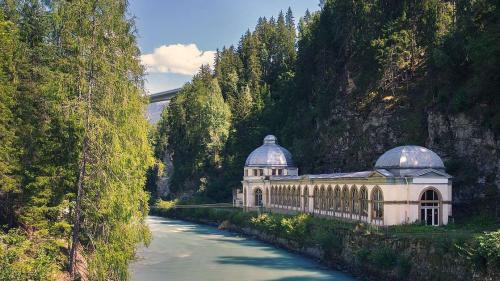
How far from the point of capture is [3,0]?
34969 mm

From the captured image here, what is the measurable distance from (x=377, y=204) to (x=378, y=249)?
8.20m

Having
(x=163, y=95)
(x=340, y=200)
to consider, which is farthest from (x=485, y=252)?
(x=163, y=95)

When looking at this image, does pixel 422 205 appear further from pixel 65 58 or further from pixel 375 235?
pixel 65 58

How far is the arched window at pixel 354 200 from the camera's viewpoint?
4175cm

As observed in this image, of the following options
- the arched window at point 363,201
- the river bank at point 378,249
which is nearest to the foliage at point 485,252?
the river bank at point 378,249

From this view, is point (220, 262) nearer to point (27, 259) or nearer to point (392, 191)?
point (392, 191)

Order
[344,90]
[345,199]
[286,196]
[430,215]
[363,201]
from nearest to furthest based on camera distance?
1. [430,215]
2. [363,201]
3. [345,199]
4. [286,196]
5. [344,90]

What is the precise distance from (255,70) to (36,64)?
7401 cm

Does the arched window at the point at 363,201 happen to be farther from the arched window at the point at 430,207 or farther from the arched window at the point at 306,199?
Answer: the arched window at the point at 306,199

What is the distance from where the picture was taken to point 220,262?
3856cm

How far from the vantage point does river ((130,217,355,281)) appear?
32.6 m

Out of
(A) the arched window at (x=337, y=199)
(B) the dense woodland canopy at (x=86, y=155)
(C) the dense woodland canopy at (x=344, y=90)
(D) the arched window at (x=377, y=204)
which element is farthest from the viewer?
(A) the arched window at (x=337, y=199)

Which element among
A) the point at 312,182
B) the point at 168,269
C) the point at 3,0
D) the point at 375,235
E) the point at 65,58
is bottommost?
the point at 168,269

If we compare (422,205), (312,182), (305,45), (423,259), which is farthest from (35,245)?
(305,45)
